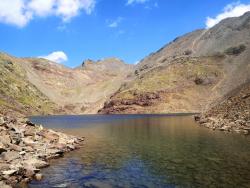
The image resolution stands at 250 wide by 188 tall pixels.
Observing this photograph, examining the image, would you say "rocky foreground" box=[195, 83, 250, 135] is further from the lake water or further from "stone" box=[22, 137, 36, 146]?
"stone" box=[22, 137, 36, 146]

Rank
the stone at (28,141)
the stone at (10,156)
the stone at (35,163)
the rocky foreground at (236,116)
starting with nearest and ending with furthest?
the stone at (10,156) → the stone at (35,163) → the stone at (28,141) → the rocky foreground at (236,116)

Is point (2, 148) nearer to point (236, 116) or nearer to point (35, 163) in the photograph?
point (35, 163)

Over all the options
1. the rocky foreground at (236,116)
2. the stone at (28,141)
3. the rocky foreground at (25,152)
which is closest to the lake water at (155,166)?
the rocky foreground at (25,152)

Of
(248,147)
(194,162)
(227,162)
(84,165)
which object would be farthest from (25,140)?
(248,147)

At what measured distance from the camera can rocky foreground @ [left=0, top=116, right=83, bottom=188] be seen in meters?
35.8

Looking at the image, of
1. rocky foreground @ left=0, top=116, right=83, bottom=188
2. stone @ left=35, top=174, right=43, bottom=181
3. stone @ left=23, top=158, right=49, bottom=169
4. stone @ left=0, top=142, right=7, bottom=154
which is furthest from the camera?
stone @ left=0, top=142, right=7, bottom=154

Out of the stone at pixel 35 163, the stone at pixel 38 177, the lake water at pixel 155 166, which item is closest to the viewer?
the lake water at pixel 155 166

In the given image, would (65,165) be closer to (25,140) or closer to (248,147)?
(25,140)

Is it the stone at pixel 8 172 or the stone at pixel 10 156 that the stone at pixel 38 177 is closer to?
the stone at pixel 8 172

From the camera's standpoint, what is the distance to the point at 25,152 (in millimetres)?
47344

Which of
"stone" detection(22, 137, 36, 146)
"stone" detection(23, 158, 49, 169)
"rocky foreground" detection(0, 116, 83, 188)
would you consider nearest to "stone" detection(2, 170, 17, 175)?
"rocky foreground" detection(0, 116, 83, 188)

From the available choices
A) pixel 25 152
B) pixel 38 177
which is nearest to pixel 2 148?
pixel 25 152

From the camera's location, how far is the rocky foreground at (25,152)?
117 ft

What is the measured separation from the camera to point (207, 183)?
33.7 meters
